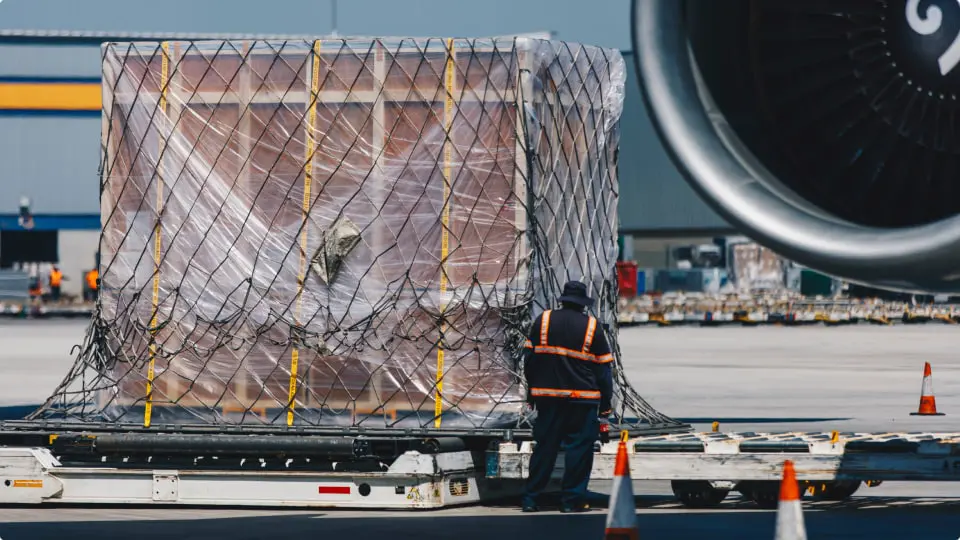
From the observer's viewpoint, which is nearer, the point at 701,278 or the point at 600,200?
the point at 600,200

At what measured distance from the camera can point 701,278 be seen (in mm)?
63406

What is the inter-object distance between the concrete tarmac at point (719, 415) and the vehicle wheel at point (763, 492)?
16cm

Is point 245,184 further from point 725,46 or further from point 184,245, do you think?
point 725,46

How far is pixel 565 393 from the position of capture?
11.7 metres

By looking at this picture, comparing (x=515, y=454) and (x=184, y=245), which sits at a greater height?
(x=184, y=245)

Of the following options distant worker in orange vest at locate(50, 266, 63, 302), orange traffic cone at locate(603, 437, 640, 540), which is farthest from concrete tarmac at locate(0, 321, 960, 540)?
distant worker in orange vest at locate(50, 266, 63, 302)

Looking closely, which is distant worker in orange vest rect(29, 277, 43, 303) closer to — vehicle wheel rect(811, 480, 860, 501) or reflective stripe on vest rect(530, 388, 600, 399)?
vehicle wheel rect(811, 480, 860, 501)

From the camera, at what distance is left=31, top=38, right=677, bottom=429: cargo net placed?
41.0 ft

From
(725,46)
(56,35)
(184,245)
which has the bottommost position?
(184,245)

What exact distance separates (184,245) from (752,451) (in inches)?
175

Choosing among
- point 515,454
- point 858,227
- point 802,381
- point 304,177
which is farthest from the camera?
point 802,381

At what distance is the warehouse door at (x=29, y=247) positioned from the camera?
62031 mm

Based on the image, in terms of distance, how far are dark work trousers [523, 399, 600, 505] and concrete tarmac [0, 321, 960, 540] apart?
0.32 meters

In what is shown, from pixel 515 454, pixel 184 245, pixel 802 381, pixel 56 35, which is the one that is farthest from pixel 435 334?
pixel 56 35
